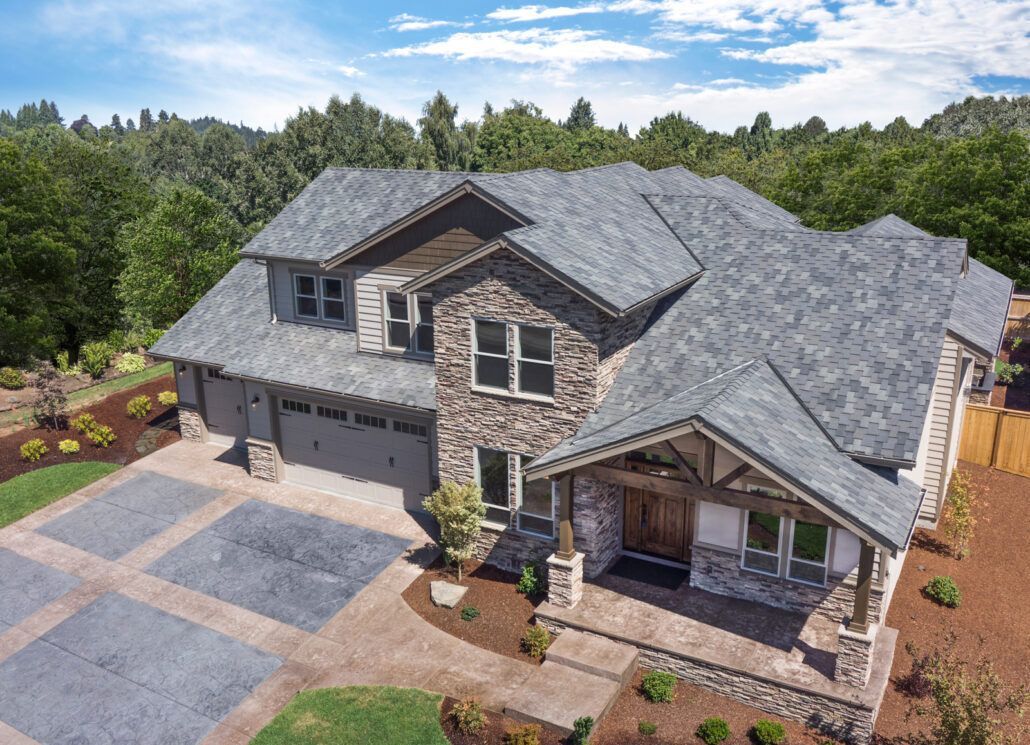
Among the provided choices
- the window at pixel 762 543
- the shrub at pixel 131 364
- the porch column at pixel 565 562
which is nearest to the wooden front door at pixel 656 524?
the window at pixel 762 543

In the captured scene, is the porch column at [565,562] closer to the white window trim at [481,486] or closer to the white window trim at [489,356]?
the white window trim at [481,486]

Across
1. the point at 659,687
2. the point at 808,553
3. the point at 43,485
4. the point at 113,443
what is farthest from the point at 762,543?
the point at 113,443

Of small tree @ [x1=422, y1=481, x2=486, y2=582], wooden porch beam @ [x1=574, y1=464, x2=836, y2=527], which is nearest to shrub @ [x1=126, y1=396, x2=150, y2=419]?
small tree @ [x1=422, y1=481, x2=486, y2=582]

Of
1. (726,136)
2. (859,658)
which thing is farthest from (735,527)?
(726,136)

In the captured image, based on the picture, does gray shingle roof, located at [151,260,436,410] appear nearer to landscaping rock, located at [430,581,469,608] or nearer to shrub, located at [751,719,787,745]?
landscaping rock, located at [430,581,469,608]

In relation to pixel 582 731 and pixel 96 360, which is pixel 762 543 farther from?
pixel 96 360
